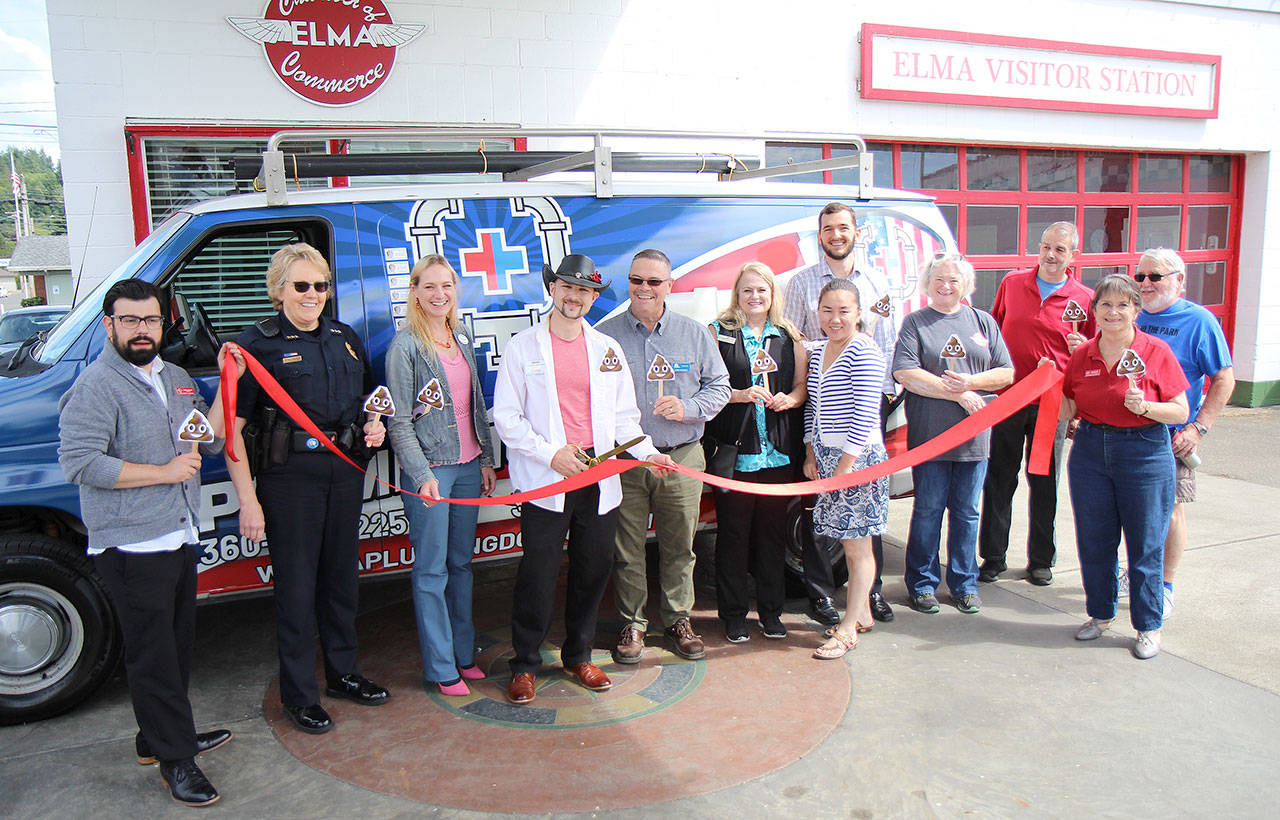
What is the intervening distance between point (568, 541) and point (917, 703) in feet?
5.62

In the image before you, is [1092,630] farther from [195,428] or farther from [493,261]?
[195,428]

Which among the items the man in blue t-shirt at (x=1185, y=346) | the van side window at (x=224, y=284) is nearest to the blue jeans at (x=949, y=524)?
the man in blue t-shirt at (x=1185, y=346)

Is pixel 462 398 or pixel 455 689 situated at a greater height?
pixel 462 398

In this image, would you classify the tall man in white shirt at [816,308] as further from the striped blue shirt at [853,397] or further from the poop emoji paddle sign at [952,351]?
the striped blue shirt at [853,397]

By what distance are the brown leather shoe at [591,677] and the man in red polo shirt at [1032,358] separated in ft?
8.94

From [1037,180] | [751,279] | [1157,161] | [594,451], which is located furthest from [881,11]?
[594,451]

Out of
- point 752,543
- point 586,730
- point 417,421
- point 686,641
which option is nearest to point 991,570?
point 752,543

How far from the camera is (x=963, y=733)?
146 inches

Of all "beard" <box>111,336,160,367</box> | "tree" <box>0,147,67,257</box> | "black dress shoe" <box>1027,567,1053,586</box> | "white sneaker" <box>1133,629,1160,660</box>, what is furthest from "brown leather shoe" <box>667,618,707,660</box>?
"tree" <box>0,147,67,257</box>

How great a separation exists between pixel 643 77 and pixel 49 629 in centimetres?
660

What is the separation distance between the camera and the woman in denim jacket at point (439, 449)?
378cm

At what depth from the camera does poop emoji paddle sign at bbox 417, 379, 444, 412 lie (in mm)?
3727

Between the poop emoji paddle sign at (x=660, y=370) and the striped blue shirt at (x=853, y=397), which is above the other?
the poop emoji paddle sign at (x=660, y=370)

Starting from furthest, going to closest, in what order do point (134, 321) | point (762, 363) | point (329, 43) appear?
1. point (329, 43)
2. point (762, 363)
3. point (134, 321)
